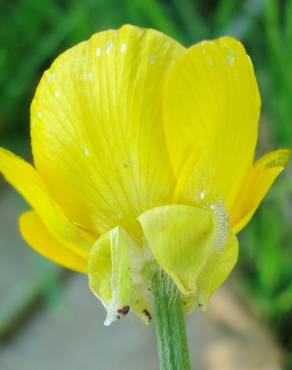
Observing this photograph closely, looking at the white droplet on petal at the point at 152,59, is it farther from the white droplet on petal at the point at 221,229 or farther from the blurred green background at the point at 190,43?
the blurred green background at the point at 190,43

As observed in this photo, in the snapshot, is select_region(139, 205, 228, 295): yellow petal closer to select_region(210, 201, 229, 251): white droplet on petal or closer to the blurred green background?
select_region(210, 201, 229, 251): white droplet on petal

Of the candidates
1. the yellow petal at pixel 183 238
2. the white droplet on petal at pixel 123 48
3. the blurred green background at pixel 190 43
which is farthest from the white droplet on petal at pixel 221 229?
the blurred green background at pixel 190 43

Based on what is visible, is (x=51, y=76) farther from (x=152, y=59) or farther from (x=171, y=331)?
(x=171, y=331)

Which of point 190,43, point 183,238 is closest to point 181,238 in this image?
point 183,238

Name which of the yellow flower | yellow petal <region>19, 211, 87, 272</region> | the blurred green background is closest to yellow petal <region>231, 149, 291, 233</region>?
the yellow flower

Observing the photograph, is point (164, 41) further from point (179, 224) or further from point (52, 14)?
point (52, 14)
